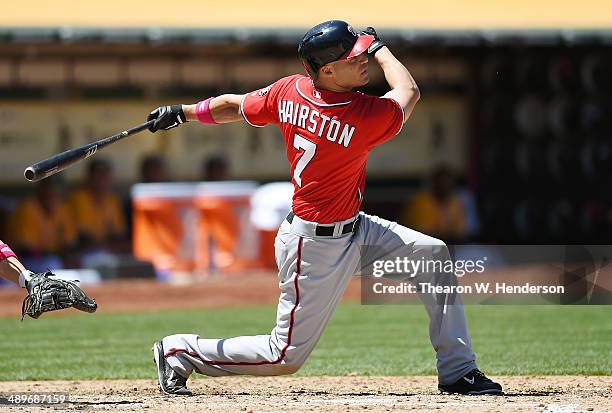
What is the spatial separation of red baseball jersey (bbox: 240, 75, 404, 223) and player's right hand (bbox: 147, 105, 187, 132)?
1.59 feet

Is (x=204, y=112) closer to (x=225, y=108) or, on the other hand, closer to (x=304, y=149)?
(x=225, y=108)

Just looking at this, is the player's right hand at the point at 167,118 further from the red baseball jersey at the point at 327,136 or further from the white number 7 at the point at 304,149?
the white number 7 at the point at 304,149

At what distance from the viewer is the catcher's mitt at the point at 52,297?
6164mm

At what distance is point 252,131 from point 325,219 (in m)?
9.97

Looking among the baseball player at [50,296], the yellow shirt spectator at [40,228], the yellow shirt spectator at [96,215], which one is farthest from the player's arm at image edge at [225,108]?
the yellow shirt spectator at [96,215]

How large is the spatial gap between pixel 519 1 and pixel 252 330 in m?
7.03

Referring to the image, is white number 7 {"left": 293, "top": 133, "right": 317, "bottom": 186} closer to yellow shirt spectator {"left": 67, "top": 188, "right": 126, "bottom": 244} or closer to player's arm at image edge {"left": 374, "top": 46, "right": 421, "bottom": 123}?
player's arm at image edge {"left": 374, "top": 46, "right": 421, "bottom": 123}

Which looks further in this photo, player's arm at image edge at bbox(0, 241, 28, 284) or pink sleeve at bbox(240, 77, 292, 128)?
player's arm at image edge at bbox(0, 241, 28, 284)

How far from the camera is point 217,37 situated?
13.8 meters

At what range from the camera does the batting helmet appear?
6.02 meters

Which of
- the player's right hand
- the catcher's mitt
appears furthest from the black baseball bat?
the catcher's mitt

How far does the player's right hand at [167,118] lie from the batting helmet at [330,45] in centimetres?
81

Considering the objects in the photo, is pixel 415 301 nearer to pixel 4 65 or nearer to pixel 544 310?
pixel 544 310

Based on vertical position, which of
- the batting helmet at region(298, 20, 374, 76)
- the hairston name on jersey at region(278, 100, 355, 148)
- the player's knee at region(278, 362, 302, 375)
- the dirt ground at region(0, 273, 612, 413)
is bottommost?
the dirt ground at region(0, 273, 612, 413)
